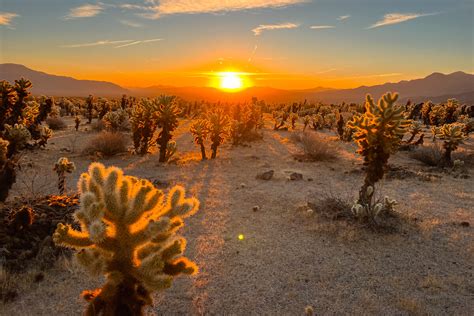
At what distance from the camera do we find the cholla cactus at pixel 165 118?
1725cm

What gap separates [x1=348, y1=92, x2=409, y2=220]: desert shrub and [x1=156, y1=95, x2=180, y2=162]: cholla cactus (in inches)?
380

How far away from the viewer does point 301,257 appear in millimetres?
7672

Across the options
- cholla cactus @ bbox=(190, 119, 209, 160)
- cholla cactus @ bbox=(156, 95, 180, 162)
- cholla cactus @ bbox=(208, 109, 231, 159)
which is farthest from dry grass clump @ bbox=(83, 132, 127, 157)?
cholla cactus @ bbox=(208, 109, 231, 159)

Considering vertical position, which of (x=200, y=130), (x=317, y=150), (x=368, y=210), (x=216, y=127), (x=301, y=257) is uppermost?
(x=216, y=127)

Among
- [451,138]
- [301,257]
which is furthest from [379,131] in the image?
[451,138]

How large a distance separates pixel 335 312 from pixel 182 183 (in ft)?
29.8

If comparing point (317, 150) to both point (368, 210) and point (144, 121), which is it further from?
point (368, 210)

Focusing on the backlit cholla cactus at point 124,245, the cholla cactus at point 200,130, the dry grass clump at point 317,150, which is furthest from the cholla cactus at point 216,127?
the backlit cholla cactus at point 124,245

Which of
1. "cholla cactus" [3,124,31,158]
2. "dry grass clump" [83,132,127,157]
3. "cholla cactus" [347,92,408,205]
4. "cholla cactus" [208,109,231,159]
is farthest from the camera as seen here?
"cholla cactus" [208,109,231,159]

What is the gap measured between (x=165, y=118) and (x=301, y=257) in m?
11.4

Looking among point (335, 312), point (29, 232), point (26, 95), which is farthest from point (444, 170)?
point (26, 95)

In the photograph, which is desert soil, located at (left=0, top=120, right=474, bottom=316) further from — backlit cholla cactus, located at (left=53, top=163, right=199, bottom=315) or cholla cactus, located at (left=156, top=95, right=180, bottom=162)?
cholla cactus, located at (left=156, top=95, right=180, bottom=162)

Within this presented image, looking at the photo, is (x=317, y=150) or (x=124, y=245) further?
(x=317, y=150)

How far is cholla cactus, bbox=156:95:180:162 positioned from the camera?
17.2 meters
